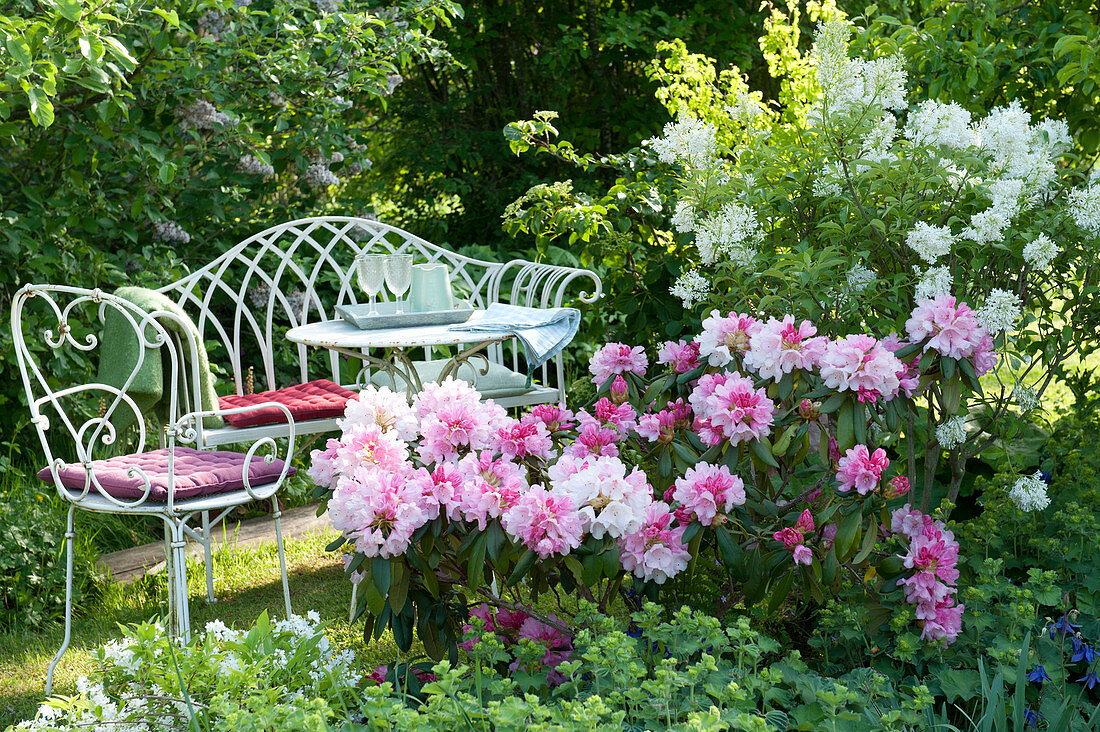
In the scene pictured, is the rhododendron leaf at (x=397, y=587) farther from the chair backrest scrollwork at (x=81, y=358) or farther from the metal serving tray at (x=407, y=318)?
the metal serving tray at (x=407, y=318)

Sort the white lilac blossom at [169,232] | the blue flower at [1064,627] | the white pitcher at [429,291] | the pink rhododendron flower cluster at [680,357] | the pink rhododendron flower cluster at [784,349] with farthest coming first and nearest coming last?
1. the white lilac blossom at [169,232]
2. the white pitcher at [429,291]
3. the pink rhododendron flower cluster at [680,357]
4. the blue flower at [1064,627]
5. the pink rhododendron flower cluster at [784,349]

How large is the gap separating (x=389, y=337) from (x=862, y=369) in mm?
1479

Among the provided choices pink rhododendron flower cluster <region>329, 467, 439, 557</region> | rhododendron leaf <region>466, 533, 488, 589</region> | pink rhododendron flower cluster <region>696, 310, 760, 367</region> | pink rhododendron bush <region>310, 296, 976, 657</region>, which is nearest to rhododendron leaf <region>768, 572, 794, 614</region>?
pink rhododendron bush <region>310, 296, 976, 657</region>

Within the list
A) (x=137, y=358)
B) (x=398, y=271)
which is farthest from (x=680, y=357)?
(x=137, y=358)

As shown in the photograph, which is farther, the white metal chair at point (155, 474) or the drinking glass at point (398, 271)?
the drinking glass at point (398, 271)

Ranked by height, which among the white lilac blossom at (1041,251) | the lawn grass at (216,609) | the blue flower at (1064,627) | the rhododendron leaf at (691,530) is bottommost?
the lawn grass at (216,609)

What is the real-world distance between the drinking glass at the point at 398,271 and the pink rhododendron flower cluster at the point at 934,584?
181cm

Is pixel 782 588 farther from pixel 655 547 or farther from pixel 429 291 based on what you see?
pixel 429 291

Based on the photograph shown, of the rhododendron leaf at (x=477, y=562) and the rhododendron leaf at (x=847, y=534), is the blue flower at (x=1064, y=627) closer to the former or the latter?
the rhododendron leaf at (x=847, y=534)

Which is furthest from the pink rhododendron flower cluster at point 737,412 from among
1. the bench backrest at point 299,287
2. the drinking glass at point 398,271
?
the bench backrest at point 299,287

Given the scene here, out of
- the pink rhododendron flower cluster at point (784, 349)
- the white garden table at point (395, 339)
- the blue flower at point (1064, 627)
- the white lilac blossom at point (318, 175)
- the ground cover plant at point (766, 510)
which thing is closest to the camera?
the ground cover plant at point (766, 510)

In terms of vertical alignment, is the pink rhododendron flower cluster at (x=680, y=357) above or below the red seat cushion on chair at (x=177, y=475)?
above

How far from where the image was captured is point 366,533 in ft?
5.62

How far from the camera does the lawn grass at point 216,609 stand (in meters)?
2.59
